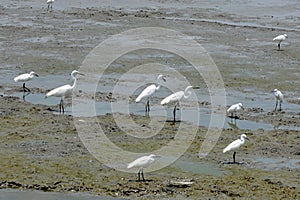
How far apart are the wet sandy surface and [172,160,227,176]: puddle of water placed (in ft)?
0.07

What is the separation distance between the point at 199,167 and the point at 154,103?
20.6ft

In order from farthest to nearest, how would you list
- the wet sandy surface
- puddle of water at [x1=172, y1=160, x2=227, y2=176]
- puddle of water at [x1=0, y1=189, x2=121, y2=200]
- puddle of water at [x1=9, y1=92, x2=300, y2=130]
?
1. puddle of water at [x1=9, y1=92, x2=300, y2=130]
2. puddle of water at [x1=172, y1=160, x2=227, y2=176]
3. the wet sandy surface
4. puddle of water at [x1=0, y1=189, x2=121, y2=200]

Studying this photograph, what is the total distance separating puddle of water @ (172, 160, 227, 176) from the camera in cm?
1518

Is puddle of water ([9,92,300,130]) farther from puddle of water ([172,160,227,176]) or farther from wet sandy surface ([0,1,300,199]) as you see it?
puddle of water ([172,160,227,176])

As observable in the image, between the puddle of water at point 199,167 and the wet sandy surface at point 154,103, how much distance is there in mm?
21

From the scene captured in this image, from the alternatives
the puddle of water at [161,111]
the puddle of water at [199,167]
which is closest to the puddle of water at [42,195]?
the puddle of water at [199,167]

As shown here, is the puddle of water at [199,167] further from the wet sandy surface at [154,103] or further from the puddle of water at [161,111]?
the puddle of water at [161,111]

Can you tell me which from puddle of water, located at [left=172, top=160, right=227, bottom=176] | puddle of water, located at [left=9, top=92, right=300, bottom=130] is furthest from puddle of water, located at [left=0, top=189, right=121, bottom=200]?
puddle of water, located at [left=9, top=92, right=300, bottom=130]

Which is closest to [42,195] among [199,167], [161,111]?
[199,167]

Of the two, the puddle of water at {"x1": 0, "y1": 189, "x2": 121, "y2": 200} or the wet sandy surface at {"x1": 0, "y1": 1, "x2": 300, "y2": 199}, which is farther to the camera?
the wet sandy surface at {"x1": 0, "y1": 1, "x2": 300, "y2": 199}

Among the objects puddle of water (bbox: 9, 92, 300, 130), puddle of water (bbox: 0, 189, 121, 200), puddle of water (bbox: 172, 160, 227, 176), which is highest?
puddle of water (bbox: 9, 92, 300, 130)

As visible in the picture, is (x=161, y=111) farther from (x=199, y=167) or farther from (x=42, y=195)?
(x=42, y=195)

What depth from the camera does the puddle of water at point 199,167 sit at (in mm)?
15182

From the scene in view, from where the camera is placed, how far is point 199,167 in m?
15.5
